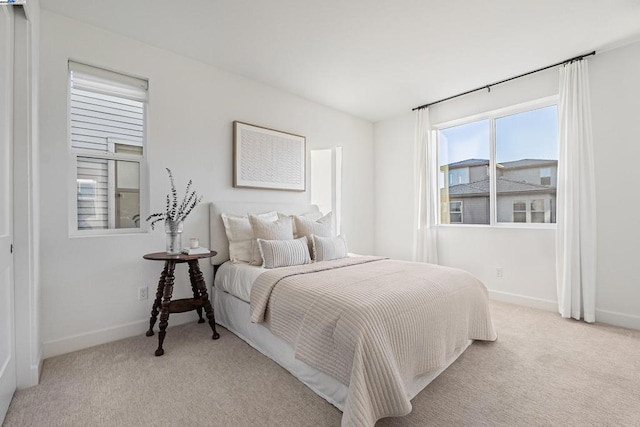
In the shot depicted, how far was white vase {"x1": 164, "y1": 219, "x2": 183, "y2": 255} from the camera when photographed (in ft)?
8.07

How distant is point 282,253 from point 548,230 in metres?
2.92

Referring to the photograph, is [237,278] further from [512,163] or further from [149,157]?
[512,163]

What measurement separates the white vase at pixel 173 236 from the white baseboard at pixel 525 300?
361 cm

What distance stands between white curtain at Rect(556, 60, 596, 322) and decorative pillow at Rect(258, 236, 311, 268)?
104 inches

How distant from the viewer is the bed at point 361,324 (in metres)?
1.38

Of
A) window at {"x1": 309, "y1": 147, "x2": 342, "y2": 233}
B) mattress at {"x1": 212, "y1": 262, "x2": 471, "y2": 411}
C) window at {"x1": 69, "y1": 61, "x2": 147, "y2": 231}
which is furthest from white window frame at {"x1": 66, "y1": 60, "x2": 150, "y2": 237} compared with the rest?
window at {"x1": 309, "y1": 147, "x2": 342, "y2": 233}

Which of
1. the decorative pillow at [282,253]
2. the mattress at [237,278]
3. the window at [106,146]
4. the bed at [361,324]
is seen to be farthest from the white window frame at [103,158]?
the decorative pillow at [282,253]

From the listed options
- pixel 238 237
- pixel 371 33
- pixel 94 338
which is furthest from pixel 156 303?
pixel 371 33

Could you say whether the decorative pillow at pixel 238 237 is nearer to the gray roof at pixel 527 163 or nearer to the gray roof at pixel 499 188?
the gray roof at pixel 499 188

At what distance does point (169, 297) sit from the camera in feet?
7.46

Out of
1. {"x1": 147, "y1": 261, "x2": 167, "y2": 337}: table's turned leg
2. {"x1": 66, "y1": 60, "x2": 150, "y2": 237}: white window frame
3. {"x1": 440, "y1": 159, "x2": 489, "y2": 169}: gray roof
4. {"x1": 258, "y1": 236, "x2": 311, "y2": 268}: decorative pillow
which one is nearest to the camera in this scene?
{"x1": 66, "y1": 60, "x2": 150, "y2": 237}: white window frame

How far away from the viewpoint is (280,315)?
1927 millimetres

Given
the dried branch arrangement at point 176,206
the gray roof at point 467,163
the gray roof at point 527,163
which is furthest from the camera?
the gray roof at point 467,163

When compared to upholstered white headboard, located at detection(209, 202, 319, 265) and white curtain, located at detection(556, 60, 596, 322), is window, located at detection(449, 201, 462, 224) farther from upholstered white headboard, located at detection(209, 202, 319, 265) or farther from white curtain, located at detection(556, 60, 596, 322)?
upholstered white headboard, located at detection(209, 202, 319, 265)
